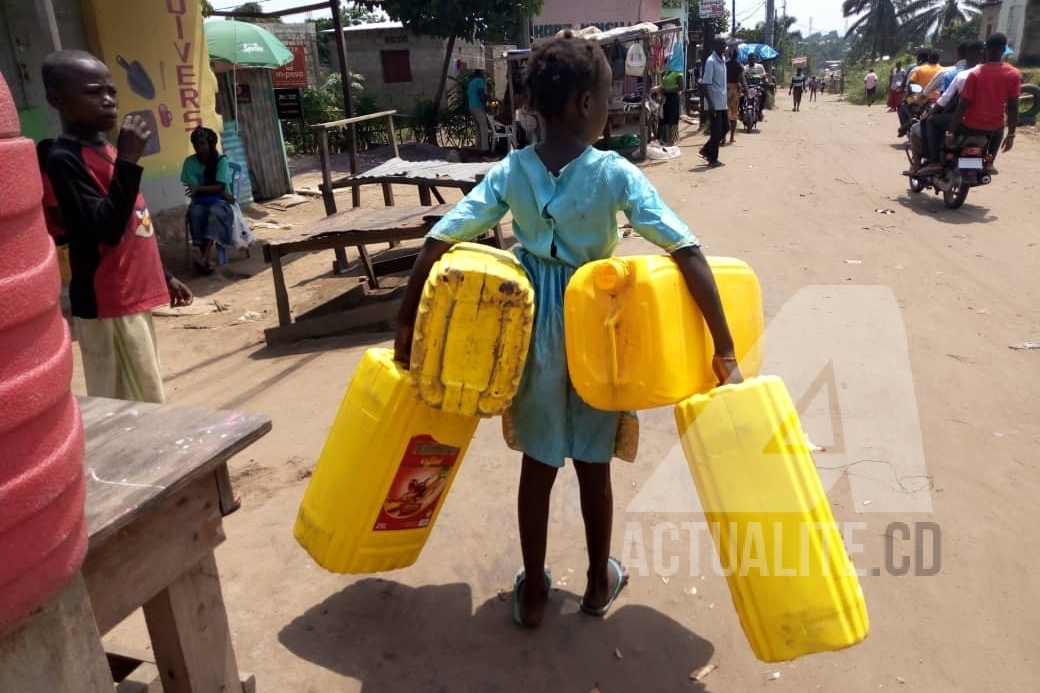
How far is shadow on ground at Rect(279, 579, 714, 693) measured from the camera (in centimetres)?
219

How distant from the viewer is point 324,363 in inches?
192

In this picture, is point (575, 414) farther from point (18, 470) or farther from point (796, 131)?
point (796, 131)

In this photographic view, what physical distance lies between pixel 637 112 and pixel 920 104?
4.45 meters

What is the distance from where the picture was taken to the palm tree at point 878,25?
1923 inches

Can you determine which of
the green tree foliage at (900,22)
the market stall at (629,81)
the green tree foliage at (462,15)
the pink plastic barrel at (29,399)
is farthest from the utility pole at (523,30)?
the green tree foliage at (900,22)

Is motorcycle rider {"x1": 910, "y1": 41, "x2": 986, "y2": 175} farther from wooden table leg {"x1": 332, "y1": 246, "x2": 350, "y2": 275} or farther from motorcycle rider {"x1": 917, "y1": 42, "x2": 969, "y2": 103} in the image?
wooden table leg {"x1": 332, "y1": 246, "x2": 350, "y2": 275}

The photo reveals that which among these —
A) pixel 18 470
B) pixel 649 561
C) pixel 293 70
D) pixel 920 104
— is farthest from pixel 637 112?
pixel 18 470

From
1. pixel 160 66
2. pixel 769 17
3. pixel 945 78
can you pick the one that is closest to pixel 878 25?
pixel 769 17

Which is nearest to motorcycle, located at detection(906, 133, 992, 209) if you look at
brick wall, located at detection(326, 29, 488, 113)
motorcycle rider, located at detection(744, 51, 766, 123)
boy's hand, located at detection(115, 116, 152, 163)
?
boy's hand, located at detection(115, 116, 152, 163)

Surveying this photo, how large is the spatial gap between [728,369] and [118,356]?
7.32 feet

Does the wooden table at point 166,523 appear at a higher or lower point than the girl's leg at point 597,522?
higher

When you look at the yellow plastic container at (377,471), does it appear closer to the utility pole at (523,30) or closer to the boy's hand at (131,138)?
the boy's hand at (131,138)

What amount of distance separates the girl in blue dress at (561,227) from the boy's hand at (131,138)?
122cm

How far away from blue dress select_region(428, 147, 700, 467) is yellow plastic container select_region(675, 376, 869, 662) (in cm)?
40
